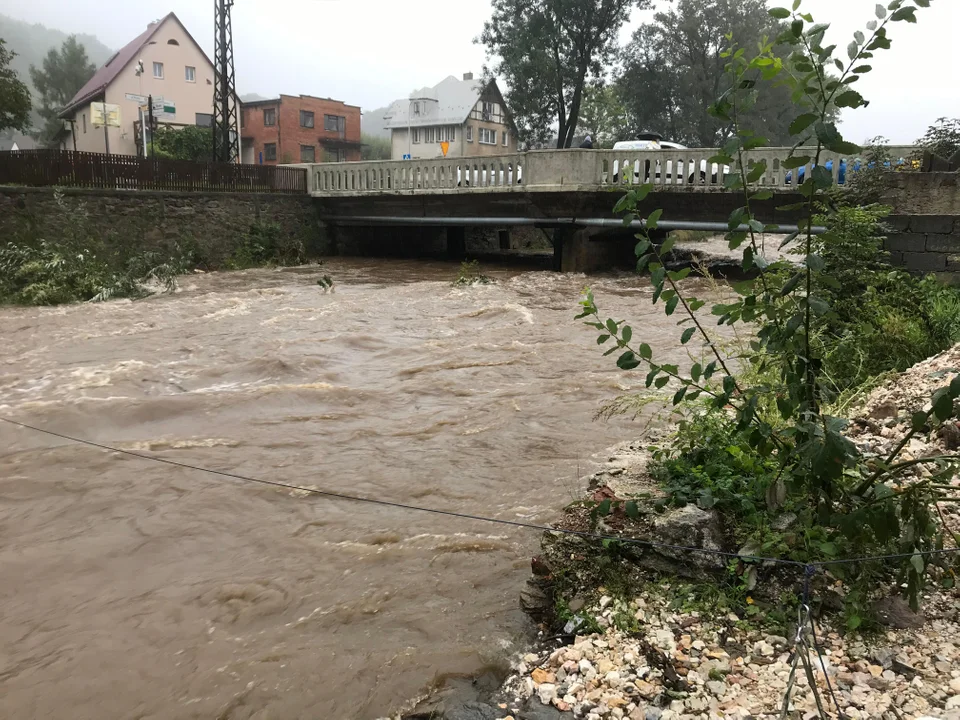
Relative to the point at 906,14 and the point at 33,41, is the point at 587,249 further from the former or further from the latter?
the point at 33,41

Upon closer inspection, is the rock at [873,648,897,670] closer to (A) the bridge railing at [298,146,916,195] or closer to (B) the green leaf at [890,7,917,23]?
(B) the green leaf at [890,7,917,23]

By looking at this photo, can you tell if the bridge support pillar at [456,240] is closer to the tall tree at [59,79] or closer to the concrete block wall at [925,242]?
the concrete block wall at [925,242]

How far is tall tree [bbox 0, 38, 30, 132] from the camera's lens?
24.5 m

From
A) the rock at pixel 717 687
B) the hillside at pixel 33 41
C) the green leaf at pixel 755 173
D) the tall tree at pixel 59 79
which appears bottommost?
the rock at pixel 717 687

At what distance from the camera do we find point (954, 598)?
11.4 ft

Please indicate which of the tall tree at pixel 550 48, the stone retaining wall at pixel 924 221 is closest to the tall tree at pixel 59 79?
the tall tree at pixel 550 48

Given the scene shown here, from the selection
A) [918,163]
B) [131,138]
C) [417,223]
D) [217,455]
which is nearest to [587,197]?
[417,223]

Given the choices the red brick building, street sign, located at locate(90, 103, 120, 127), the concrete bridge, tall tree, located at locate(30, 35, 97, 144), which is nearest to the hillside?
tall tree, located at locate(30, 35, 97, 144)

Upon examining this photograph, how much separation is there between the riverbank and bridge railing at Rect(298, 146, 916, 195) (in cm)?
1075

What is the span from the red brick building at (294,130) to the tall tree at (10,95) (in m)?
30.1

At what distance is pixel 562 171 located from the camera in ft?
60.5

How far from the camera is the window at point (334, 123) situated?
6125cm

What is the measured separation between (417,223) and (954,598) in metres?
20.4

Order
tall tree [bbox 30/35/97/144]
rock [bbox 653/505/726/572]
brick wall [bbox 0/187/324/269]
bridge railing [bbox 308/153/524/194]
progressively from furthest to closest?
tall tree [bbox 30/35/97/144]
bridge railing [bbox 308/153/524/194]
brick wall [bbox 0/187/324/269]
rock [bbox 653/505/726/572]
